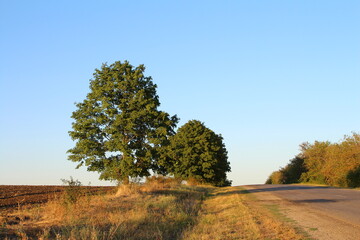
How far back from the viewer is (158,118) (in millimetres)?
26703

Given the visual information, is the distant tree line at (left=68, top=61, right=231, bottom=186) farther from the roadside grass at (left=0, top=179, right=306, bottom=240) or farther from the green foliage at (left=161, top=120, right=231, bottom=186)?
the green foliage at (left=161, top=120, right=231, bottom=186)

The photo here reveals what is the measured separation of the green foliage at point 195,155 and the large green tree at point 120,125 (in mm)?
24766

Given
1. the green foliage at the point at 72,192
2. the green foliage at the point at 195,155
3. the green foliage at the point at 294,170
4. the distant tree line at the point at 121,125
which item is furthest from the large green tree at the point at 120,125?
the green foliage at the point at 294,170

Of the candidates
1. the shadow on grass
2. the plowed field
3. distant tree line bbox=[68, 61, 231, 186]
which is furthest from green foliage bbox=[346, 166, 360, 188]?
the shadow on grass

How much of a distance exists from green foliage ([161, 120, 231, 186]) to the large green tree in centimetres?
2477

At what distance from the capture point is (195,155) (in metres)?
53.1

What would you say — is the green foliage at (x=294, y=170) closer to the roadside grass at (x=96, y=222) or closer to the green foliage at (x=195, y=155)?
the green foliage at (x=195, y=155)

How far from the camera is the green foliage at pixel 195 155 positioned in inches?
2078

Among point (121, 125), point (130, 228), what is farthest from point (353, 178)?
point (130, 228)

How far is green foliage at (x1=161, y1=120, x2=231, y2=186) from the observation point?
52.8m

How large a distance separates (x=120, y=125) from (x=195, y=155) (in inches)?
1150

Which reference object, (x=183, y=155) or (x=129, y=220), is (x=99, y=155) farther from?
(x=183, y=155)

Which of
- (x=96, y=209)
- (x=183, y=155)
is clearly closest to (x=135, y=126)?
(x=96, y=209)

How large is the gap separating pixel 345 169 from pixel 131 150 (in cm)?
3076
